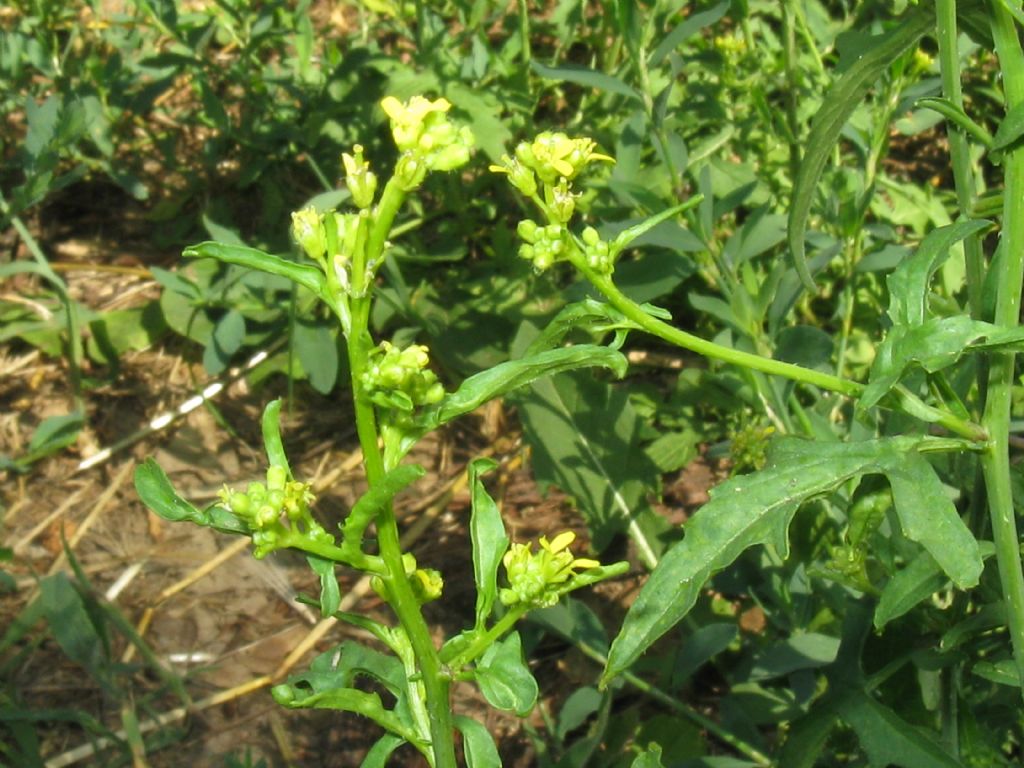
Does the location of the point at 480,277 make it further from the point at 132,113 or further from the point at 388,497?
the point at 388,497

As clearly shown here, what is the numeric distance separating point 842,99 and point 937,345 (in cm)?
47

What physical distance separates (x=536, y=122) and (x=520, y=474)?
105 centimetres

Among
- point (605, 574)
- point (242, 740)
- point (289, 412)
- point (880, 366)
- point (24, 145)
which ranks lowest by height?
point (242, 740)

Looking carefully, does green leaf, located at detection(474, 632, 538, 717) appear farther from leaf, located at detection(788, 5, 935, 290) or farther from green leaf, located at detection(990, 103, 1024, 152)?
green leaf, located at detection(990, 103, 1024, 152)

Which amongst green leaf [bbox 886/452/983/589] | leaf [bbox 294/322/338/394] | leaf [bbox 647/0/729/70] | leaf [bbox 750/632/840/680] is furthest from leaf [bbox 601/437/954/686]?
leaf [bbox 294/322/338/394]

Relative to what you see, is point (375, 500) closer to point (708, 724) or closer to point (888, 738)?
point (888, 738)

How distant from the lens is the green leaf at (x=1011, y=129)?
1.47 m

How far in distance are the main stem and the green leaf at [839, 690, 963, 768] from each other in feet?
2.29

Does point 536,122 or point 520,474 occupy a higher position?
point 536,122

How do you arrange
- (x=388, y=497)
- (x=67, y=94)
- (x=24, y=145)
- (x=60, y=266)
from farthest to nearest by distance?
(x=60, y=266), (x=67, y=94), (x=24, y=145), (x=388, y=497)

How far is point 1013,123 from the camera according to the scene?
148cm

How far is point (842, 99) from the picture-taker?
1721mm

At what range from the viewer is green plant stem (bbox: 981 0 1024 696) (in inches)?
59.8

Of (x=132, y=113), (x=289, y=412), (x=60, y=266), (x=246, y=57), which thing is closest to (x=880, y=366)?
(x=289, y=412)
